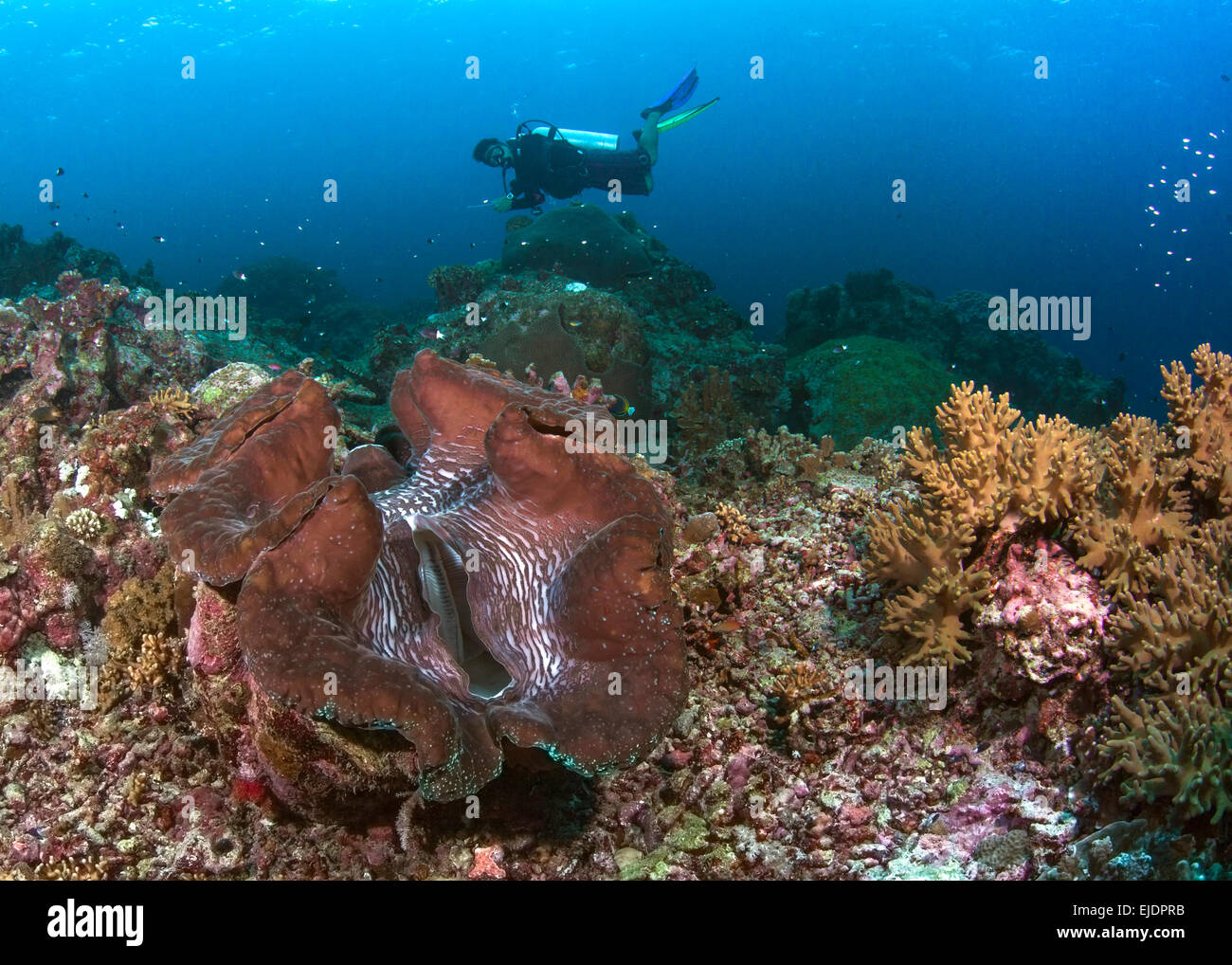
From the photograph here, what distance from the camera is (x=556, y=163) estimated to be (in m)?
16.2

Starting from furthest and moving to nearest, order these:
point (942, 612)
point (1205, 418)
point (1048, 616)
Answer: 1. point (1205, 418)
2. point (942, 612)
3. point (1048, 616)

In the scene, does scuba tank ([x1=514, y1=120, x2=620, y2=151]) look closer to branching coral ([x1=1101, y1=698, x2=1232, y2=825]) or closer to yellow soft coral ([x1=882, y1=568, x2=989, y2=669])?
→ yellow soft coral ([x1=882, y1=568, x2=989, y2=669])

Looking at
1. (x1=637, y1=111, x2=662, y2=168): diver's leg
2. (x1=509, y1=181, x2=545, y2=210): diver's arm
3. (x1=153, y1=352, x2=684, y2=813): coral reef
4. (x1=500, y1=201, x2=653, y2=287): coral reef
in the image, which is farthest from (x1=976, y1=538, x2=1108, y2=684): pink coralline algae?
(x1=637, y1=111, x2=662, y2=168): diver's leg

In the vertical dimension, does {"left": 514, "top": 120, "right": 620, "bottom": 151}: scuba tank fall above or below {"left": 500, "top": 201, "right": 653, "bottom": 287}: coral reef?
above

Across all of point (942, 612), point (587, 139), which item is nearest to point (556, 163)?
point (587, 139)

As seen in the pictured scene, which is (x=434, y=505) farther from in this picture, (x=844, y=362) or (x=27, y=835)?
(x=844, y=362)

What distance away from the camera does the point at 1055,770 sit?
105 inches

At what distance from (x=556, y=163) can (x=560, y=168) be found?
15cm

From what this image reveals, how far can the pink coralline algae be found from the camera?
2734 mm

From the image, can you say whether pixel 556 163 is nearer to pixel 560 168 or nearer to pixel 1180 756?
pixel 560 168

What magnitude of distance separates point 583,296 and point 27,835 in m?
9.22

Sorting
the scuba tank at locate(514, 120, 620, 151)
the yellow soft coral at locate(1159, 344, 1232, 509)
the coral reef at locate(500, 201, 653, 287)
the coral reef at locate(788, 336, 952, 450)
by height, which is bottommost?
the yellow soft coral at locate(1159, 344, 1232, 509)

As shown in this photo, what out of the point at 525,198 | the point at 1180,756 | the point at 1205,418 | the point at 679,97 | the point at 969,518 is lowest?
the point at 1180,756
